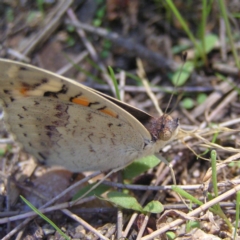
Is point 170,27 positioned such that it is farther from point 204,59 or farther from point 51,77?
point 51,77

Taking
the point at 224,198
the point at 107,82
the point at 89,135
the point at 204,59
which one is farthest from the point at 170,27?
the point at 224,198

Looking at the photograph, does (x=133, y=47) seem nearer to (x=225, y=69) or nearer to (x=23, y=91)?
(x=225, y=69)

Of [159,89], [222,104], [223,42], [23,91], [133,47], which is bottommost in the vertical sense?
[222,104]

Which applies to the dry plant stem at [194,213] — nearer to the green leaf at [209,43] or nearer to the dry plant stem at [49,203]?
the dry plant stem at [49,203]

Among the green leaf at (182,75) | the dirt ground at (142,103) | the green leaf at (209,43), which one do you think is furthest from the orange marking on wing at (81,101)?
the green leaf at (209,43)

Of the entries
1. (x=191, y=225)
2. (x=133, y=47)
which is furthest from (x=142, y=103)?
(x=191, y=225)

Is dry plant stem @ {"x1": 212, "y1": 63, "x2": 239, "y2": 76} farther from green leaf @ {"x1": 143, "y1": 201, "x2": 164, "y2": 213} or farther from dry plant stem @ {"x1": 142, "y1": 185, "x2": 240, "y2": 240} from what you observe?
green leaf @ {"x1": 143, "y1": 201, "x2": 164, "y2": 213}
